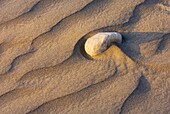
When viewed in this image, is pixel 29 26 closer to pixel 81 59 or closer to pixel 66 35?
pixel 66 35

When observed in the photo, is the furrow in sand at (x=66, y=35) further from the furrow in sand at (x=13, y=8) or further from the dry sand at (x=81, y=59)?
the furrow in sand at (x=13, y=8)

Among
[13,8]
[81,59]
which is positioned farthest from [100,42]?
[13,8]

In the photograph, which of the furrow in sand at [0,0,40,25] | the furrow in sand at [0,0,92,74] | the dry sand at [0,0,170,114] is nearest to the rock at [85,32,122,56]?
the dry sand at [0,0,170,114]

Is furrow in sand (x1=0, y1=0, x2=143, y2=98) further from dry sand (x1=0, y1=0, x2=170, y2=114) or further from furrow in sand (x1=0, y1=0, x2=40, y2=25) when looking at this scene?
furrow in sand (x1=0, y1=0, x2=40, y2=25)

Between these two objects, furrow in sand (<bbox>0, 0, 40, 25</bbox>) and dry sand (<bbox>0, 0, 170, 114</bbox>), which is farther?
furrow in sand (<bbox>0, 0, 40, 25</bbox>)

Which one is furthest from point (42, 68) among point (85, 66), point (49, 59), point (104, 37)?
point (104, 37)

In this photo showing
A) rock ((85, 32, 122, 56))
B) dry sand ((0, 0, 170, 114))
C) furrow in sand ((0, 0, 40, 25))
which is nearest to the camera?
dry sand ((0, 0, 170, 114))

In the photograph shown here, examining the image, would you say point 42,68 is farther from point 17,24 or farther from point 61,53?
point 17,24

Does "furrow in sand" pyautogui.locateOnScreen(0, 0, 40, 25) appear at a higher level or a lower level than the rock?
higher

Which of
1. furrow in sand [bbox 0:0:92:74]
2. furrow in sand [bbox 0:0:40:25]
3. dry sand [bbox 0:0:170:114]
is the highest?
furrow in sand [bbox 0:0:40:25]
